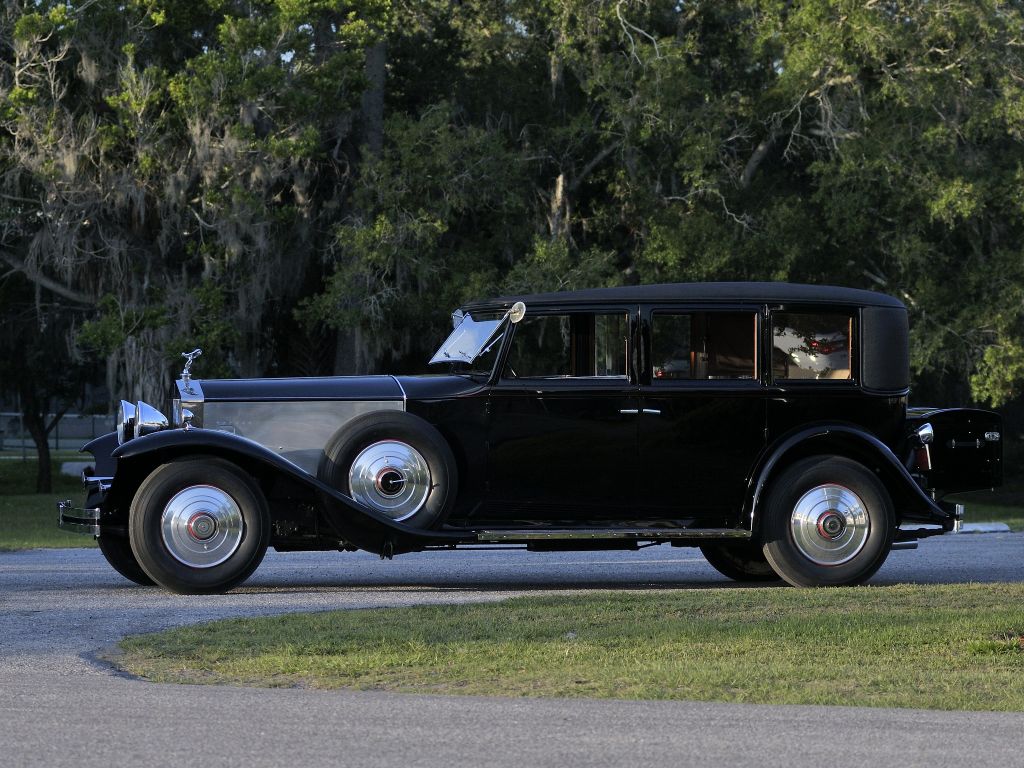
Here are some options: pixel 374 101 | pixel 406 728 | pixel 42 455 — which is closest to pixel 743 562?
pixel 406 728

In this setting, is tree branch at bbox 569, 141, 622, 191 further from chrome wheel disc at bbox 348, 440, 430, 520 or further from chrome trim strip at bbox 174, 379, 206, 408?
chrome wheel disc at bbox 348, 440, 430, 520

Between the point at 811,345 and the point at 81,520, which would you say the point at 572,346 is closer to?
the point at 811,345

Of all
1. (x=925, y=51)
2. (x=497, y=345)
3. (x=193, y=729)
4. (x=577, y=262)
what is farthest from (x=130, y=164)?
(x=193, y=729)

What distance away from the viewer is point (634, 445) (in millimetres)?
11531

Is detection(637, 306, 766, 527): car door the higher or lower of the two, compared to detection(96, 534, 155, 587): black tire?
higher

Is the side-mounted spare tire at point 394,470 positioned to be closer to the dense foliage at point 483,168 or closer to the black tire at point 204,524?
the black tire at point 204,524

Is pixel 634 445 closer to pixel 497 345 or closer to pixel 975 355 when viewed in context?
pixel 497 345

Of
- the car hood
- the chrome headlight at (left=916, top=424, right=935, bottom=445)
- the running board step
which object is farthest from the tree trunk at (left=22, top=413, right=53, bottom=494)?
the chrome headlight at (left=916, top=424, right=935, bottom=445)

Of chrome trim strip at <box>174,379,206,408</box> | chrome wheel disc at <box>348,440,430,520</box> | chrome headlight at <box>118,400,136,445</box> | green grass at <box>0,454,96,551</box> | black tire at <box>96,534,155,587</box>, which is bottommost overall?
green grass at <box>0,454,96,551</box>

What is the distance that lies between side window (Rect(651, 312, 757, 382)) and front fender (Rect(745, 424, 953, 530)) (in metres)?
0.58

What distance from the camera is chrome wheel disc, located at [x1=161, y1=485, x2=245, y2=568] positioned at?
11.1 metres

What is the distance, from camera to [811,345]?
11.9 m

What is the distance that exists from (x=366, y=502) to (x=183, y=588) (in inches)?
52.6

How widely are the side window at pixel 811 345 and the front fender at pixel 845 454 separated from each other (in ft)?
1.34
